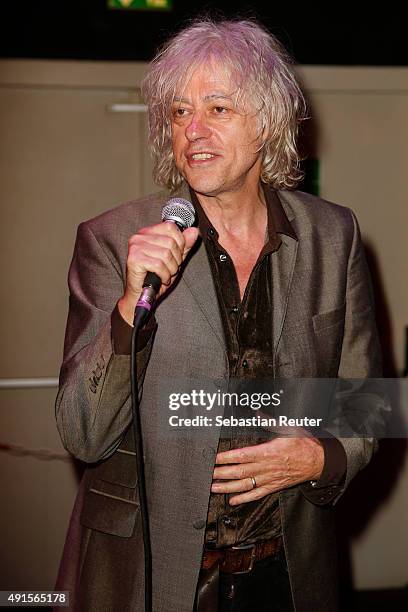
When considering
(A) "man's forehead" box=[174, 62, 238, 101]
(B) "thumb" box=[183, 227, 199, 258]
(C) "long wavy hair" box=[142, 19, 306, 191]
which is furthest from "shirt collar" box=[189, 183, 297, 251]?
(B) "thumb" box=[183, 227, 199, 258]

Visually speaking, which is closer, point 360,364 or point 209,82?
point 209,82

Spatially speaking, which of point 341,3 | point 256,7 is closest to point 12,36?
point 256,7

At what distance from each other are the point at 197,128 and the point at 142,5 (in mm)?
1917

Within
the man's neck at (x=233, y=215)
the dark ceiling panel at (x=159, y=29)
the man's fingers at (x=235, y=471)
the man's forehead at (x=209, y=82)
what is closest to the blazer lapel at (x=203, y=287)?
the man's neck at (x=233, y=215)

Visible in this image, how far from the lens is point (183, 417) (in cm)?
147

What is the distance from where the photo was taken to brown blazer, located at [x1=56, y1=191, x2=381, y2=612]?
1411mm

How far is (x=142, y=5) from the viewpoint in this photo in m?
3.22

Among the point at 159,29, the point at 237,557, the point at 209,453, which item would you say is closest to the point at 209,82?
the point at 209,453

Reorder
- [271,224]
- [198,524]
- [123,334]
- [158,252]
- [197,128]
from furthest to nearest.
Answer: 1. [271,224]
2. [197,128]
3. [198,524]
4. [123,334]
5. [158,252]

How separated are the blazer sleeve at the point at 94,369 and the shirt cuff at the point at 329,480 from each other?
44 centimetres

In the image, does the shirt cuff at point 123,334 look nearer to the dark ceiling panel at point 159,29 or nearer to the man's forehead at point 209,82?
the man's forehead at point 209,82

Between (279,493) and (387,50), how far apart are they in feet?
8.27

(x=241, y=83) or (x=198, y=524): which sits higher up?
(x=241, y=83)

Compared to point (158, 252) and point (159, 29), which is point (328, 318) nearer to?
point (158, 252)
